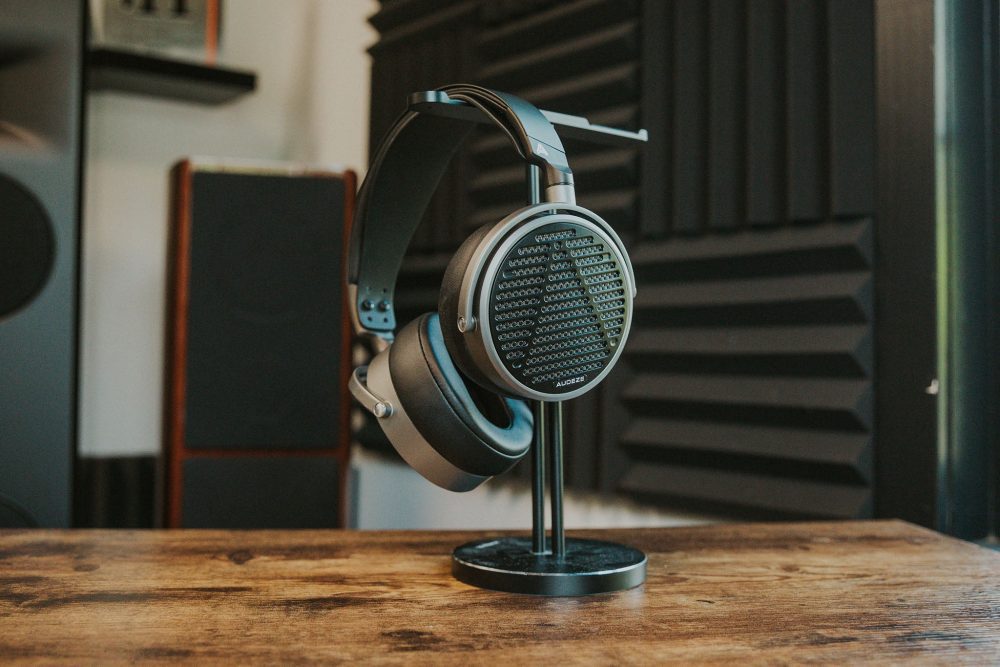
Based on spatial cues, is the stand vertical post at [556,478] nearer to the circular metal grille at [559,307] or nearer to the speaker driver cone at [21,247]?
the circular metal grille at [559,307]

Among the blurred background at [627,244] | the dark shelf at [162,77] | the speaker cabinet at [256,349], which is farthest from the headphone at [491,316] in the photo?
the dark shelf at [162,77]

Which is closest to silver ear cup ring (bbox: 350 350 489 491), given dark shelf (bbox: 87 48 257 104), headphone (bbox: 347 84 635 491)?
headphone (bbox: 347 84 635 491)

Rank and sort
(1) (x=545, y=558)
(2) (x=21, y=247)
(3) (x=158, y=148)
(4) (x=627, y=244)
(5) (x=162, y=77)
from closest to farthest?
(1) (x=545, y=558)
(2) (x=21, y=247)
(4) (x=627, y=244)
(5) (x=162, y=77)
(3) (x=158, y=148)

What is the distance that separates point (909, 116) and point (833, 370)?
15.7 inches

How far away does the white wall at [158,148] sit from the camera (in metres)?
2.35

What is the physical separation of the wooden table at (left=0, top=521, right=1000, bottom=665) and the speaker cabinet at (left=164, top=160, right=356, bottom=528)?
121cm

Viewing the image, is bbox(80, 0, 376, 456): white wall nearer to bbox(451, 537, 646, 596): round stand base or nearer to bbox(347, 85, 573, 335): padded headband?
bbox(347, 85, 573, 335): padded headband

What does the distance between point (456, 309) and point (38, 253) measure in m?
1.29

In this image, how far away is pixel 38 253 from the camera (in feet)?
5.36

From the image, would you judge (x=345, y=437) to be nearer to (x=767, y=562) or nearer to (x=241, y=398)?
(x=241, y=398)

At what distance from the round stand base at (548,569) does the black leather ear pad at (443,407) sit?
79 millimetres

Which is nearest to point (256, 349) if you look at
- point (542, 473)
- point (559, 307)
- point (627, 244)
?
point (627, 244)

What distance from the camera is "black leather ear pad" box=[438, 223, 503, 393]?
25.4 inches

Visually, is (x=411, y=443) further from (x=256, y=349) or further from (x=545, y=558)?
(x=256, y=349)
